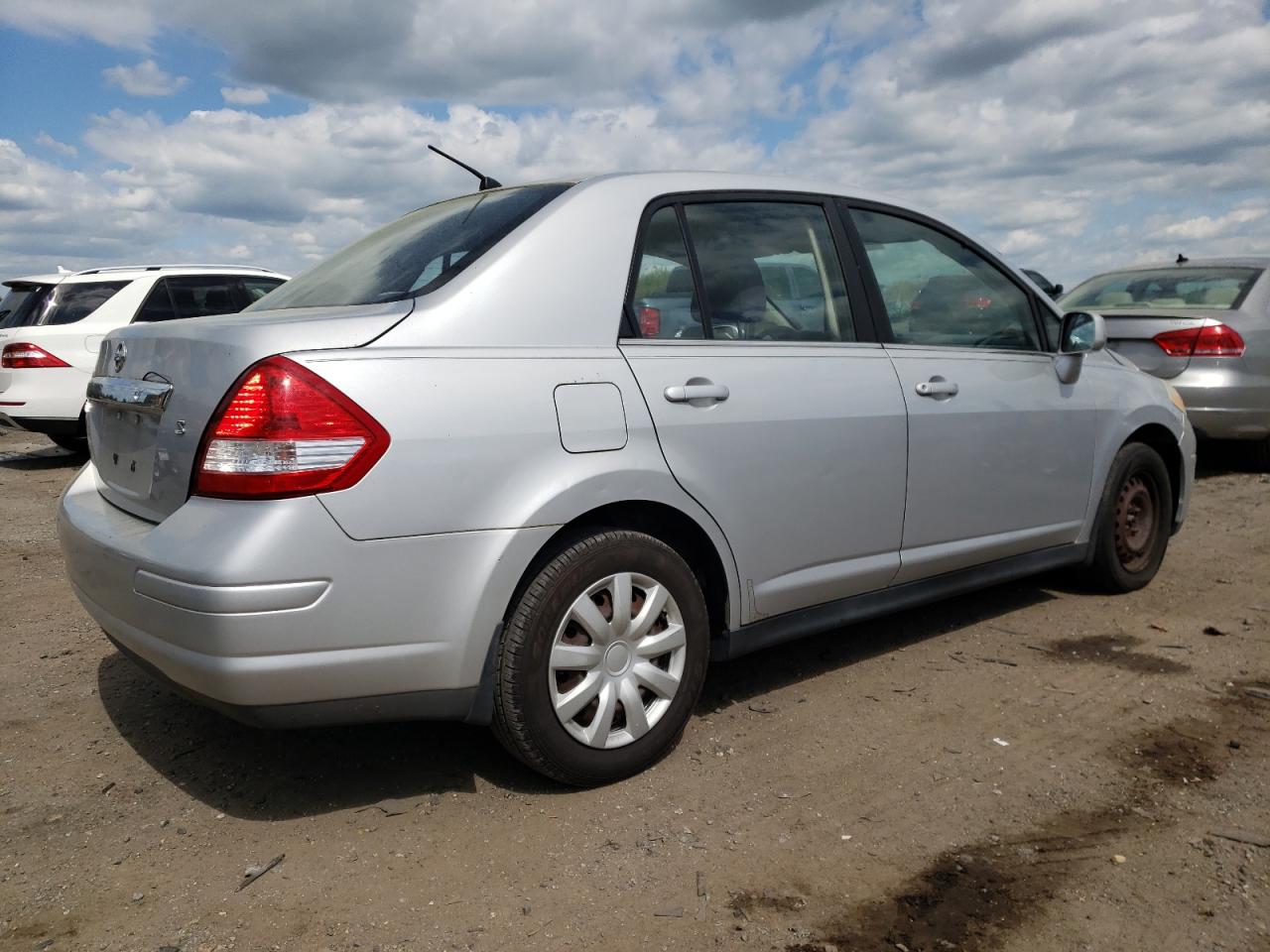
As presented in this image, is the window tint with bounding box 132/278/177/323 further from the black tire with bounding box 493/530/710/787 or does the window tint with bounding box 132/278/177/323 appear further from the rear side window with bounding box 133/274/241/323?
the black tire with bounding box 493/530/710/787

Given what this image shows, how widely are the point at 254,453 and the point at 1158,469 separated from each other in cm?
414

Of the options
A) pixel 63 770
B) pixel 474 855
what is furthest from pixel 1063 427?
pixel 63 770

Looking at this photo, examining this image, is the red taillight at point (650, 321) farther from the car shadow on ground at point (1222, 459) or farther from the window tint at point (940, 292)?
the car shadow on ground at point (1222, 459)

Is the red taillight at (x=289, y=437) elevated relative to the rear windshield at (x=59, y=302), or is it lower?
lower

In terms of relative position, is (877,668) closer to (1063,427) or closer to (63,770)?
(1063,427)

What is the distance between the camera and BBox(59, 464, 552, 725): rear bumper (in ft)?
8.20

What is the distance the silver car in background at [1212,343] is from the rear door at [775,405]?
5.07m

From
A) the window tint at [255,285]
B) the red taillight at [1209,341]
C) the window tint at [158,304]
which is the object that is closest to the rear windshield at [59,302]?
the window tint at [158,304]

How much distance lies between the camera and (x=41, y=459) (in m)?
10.8

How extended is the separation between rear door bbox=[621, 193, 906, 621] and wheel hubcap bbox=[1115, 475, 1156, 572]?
5.63 feet

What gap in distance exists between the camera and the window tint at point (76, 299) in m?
9.55

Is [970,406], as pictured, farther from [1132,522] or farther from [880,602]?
[1132,522]

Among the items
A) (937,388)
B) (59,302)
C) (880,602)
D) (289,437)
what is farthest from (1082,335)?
(59,302)

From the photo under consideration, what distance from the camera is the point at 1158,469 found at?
507 cm
